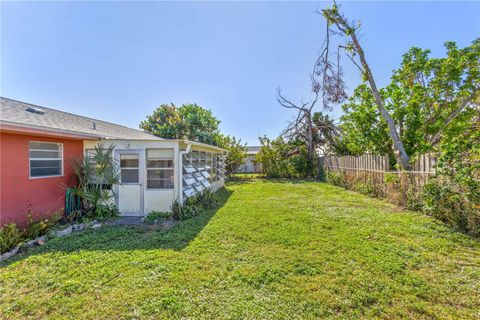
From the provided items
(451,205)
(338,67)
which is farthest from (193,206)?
(338,67)

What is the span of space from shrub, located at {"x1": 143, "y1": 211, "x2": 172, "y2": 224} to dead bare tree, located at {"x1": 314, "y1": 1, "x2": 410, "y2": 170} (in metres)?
8.58

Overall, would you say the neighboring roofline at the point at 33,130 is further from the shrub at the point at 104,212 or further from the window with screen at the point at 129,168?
the shrub at the point at 104,212

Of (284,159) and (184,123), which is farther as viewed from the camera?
(284,159)

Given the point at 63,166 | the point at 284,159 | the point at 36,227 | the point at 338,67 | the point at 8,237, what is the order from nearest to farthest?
the point at 8,237
the point at 36,227
the point at 63,166
the point at 338,67
the point at 284,159

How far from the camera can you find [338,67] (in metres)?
10.4

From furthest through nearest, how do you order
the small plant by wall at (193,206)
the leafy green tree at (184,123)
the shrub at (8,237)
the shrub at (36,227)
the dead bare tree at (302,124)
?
1. the dead bare tree at (302,124)
2. the leafy green tree at (184,123)
3. the small plant by wall at (193,206)
4. the shrub at (36,227)
5. the shrub at (8,237)

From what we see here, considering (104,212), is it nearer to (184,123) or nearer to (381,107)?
(381,107)

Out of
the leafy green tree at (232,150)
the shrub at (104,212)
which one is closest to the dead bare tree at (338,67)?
the leafy green tree at (232,150)

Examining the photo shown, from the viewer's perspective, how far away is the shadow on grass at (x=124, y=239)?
4.36 metres

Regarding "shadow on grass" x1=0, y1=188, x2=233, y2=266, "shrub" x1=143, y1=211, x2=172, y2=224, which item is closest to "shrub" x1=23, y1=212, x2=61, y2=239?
"shadow on grass" x1=0, y1=188, x2=233, y2=266

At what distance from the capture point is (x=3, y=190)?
4852 millimetres

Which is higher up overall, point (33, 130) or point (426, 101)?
point (426, 101)

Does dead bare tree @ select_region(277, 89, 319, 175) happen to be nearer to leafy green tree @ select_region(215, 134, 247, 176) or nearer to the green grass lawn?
leafy green tree @ select_region(215, 134, 247, 176)

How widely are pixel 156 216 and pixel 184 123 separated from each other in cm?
1227
